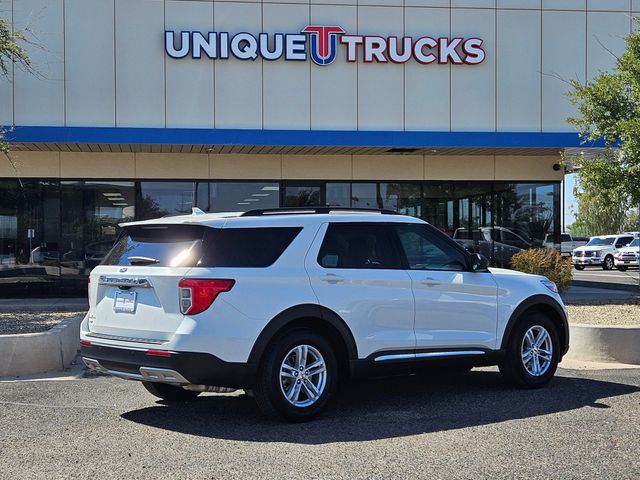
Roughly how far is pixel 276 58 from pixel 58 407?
11202mm

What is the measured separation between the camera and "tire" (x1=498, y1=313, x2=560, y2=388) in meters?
7.99

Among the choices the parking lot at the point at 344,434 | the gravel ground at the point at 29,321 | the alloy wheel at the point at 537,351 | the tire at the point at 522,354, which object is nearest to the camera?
the parking lot at the point at 344,434

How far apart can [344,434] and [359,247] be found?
1.81 m

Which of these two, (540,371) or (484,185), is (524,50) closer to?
(484,185)

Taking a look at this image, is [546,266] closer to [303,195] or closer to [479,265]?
[303,195]

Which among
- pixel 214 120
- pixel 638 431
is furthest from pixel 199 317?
pixel 214 120

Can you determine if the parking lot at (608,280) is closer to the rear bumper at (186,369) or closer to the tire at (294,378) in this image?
the tire at (294,378)

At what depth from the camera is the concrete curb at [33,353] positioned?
351 inches

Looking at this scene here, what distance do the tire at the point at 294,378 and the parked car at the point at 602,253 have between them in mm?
33473

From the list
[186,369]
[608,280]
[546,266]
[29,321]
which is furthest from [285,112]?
[608,280]

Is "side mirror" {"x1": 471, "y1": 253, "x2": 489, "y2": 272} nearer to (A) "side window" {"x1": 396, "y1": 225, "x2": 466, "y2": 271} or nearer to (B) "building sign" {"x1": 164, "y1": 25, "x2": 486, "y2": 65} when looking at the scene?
(A) "side window" {"x1": 396, "y1": 225, "x2": 466, "y2": 271}

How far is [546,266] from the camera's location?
14648 millimetres

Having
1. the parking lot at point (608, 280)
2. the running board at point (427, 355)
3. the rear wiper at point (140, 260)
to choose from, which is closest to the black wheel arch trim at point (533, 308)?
the running board at point (427, 355)

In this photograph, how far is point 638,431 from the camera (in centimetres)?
639
